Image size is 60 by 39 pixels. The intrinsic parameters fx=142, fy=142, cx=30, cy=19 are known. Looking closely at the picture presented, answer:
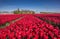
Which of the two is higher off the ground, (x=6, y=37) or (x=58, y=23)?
(x=6, y=37)

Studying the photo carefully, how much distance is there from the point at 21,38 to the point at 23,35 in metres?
0.08

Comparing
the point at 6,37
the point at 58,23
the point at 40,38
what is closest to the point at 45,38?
the point at 40,38

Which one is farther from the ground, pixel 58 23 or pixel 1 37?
pixel 1 37

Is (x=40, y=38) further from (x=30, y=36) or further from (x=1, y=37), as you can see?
(x=1, y=37)

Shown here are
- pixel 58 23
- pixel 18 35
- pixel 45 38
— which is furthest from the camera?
pixel 58 23

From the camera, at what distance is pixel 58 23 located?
8812 mm

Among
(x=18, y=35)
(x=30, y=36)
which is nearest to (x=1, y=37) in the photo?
(x=18, y=35)

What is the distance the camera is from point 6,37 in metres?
3.04

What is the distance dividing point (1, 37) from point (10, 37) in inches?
7.3

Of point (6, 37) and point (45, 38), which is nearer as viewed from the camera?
point (45, 38)

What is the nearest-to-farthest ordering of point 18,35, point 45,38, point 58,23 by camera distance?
1. point 45,38
2. point 18,35
3. point 58,23

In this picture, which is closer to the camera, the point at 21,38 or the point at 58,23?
the point at 21,38

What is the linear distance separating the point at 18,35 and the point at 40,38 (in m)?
0.49

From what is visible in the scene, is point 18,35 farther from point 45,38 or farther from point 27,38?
point 45,38
